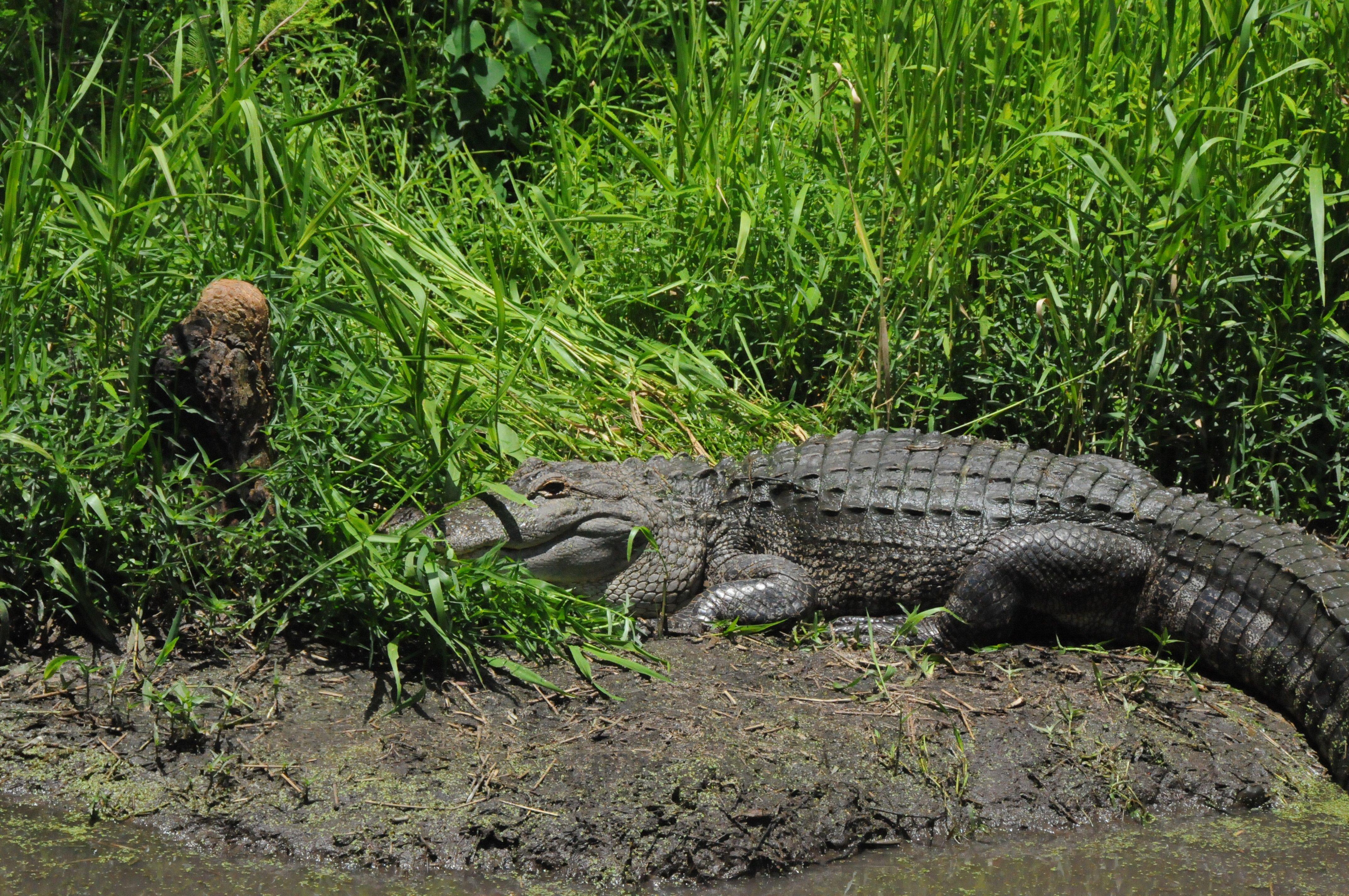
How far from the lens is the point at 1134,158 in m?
4.47

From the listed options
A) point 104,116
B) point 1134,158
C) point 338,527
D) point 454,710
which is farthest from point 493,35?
point 454,710

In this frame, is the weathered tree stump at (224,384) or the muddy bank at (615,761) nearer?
the muddy bank at (615,761)

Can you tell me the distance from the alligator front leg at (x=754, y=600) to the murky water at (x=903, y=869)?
1.14 metres

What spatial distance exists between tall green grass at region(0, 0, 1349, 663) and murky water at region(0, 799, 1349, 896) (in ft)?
2.25

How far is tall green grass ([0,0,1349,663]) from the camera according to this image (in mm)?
3361

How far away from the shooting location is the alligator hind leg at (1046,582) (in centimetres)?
397

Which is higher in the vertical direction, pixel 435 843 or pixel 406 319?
pixel 406 319

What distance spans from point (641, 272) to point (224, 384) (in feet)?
7.29

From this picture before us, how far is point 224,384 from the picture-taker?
11.1ft

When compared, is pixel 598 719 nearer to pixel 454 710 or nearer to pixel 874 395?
pixel 454 710

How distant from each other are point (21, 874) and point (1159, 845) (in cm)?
256

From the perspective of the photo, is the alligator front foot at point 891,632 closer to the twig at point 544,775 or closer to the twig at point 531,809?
the twig at point 544,775

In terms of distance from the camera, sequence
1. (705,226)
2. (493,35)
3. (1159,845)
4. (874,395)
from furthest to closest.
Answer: (493,35), (705,226), (874,395), (1159,845)

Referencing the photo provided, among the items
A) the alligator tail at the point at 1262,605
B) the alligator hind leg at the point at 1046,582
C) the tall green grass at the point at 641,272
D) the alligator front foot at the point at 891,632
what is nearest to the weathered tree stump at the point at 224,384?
the tall green grass at the point at 641,272
